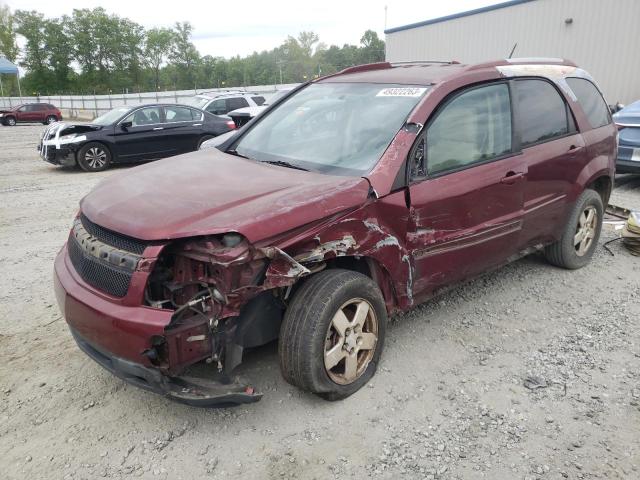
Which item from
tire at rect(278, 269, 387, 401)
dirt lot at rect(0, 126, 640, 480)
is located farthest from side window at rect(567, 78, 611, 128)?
tire at rect(278, 269, 387, 401)

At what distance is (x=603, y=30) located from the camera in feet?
51.4

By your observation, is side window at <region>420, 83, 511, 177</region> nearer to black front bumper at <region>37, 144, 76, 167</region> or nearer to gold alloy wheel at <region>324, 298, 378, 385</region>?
gold alloy wheel at <region>324, 298, 378, 385</region>

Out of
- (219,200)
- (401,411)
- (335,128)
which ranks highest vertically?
(335,128)

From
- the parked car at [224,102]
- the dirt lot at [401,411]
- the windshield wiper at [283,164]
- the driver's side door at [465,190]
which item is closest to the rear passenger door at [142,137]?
the parked car at [224,102]

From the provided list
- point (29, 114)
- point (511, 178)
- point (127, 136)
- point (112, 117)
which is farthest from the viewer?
point (29, 114)

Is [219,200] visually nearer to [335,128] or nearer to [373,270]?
[373,270]

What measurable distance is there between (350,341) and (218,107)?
45.1 ft

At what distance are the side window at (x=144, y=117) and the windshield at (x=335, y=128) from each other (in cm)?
815

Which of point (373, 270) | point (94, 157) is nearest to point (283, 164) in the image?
point (373, 270)

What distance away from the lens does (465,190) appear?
3.38m

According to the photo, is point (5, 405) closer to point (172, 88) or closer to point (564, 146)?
point (564, 146)

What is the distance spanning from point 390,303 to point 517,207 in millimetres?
1329

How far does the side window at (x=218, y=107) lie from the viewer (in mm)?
15409

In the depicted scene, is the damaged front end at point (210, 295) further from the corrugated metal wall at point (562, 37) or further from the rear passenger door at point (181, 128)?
the corrugated metal wall at point (562, 37)
